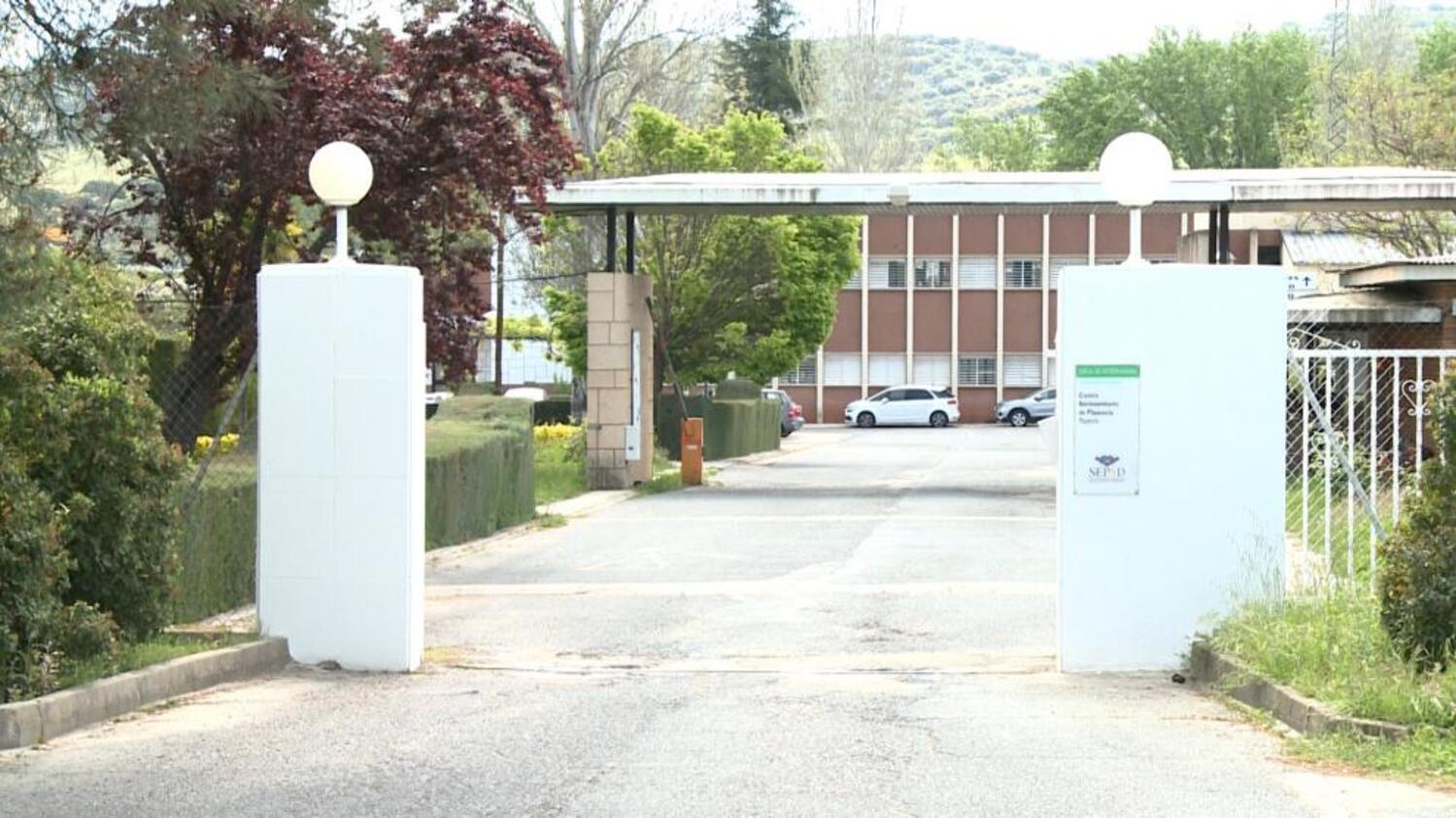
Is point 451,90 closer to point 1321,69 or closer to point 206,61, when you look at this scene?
point 206,61

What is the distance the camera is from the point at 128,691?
10.1 metres

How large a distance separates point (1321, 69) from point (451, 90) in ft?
133

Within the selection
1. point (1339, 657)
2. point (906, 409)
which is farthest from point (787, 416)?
point (1339, 657)

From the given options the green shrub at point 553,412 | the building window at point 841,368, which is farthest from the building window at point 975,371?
the green shrub at point 553,412

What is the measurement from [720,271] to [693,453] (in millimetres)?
9811

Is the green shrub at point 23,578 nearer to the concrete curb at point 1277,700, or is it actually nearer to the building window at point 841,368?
the concrete curb at point 1277,700

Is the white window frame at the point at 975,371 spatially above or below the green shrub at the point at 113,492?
above

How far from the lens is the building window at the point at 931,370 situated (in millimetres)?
76062

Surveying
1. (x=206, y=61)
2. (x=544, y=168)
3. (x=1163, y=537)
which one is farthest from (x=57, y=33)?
(x=544, y=168)

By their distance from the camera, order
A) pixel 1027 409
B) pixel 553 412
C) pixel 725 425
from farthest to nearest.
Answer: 1. pixel 1027 409
2. pixel 553 412
3. pixel 725 425

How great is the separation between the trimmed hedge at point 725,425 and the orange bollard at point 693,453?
105 inches

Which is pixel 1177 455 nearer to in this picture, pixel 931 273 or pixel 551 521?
pixel 551 521

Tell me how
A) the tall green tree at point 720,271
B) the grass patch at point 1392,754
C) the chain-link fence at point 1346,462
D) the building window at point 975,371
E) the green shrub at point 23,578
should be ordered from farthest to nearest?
the building window at point 975,371 < the tall green tree at point 720,271 < the chain-link fence at point 1346,462 < the green shrub at point 23,578 < the grass patch at point 1392,754

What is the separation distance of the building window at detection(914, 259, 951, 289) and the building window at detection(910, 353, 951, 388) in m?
2.78
